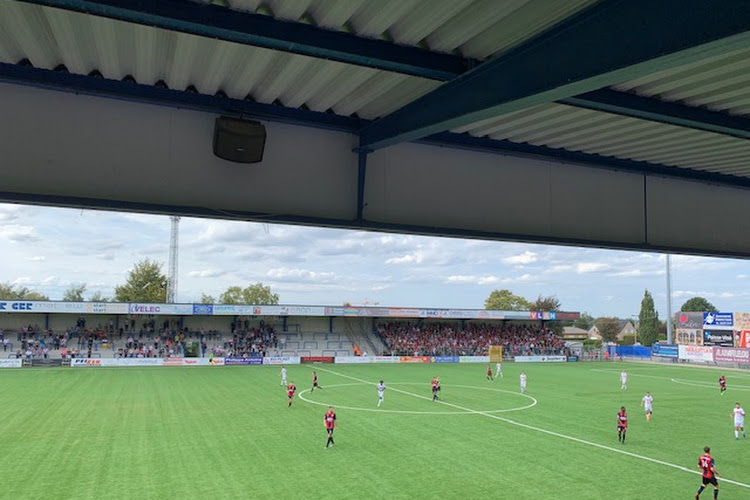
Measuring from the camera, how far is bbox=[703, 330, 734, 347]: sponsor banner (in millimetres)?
65375

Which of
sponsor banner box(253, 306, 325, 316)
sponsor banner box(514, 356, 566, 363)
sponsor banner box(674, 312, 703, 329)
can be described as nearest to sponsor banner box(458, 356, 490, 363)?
sponsor banner box(514, 356, 566, 363)

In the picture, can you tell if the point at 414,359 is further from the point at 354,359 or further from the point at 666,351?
the point at 666,351

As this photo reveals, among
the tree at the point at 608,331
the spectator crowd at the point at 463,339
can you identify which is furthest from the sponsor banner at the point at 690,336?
the tree at the point at 608,331

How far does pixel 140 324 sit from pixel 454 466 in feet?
162

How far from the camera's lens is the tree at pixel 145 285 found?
100625 mm

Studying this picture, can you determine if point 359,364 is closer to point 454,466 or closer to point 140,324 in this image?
point 140,324

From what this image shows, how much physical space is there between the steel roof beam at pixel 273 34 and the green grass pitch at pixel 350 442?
12.9 m

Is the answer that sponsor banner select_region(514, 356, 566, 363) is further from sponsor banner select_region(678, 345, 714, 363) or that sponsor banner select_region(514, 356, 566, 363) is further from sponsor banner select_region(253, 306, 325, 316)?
sponsor banner select_region(253, 306, 325, 316)

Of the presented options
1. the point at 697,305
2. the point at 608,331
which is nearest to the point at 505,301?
the point at 608,331

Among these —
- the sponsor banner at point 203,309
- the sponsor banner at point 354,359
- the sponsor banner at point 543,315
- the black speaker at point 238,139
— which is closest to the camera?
the black speaker at point 238,139

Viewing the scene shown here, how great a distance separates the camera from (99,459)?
61.7 ft

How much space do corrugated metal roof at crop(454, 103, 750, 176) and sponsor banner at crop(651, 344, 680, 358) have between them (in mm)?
71127

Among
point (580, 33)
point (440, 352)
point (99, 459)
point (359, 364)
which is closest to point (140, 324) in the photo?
point (359, 364)

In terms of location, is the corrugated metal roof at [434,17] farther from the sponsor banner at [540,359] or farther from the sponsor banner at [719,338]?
the sponsor banner at [719,338]
